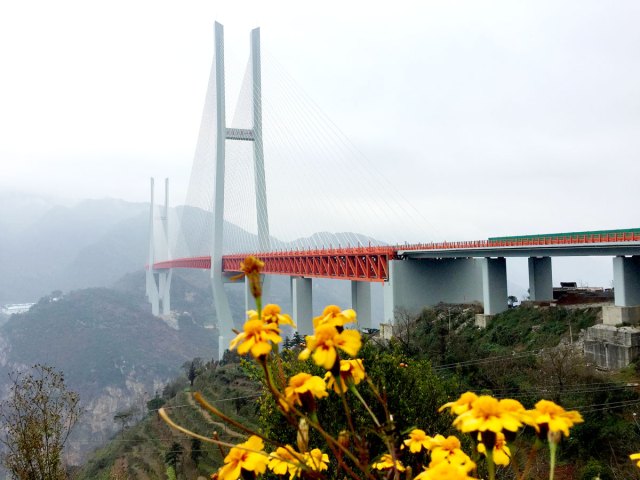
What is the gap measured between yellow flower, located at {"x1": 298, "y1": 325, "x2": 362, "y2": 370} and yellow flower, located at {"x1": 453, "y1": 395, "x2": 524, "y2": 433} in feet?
1.13

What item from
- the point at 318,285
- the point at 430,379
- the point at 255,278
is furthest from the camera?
the point at 318,285

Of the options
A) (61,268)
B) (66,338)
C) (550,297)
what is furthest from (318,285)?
(550,297)

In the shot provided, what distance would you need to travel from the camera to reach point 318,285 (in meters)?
153

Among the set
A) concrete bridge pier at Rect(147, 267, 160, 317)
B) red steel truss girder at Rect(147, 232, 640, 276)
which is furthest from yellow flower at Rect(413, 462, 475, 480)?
concrete bridge pier at Rect(147, 267, 160, 317)

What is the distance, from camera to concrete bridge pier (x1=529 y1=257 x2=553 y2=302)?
23.0 meters

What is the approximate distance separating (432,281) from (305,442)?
2483cm

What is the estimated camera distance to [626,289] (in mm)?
16547

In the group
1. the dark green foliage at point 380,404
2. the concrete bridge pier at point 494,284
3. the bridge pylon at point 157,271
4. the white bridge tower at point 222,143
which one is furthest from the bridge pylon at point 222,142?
the bridge pylon at point 157,271

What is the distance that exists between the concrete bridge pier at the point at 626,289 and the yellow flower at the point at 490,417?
17972 mm

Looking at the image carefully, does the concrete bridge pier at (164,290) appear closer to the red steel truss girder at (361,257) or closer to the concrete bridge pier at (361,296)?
the red steel truss girder at (361,257)

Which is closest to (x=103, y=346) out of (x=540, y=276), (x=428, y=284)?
(x=428, y=284)

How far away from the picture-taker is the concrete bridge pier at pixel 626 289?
1639 centimetres

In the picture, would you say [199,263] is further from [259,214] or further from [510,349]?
[510,349]

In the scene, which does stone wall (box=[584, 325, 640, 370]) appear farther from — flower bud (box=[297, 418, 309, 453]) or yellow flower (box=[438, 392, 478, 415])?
flower bud (box=[297, 418, 309, 453])
